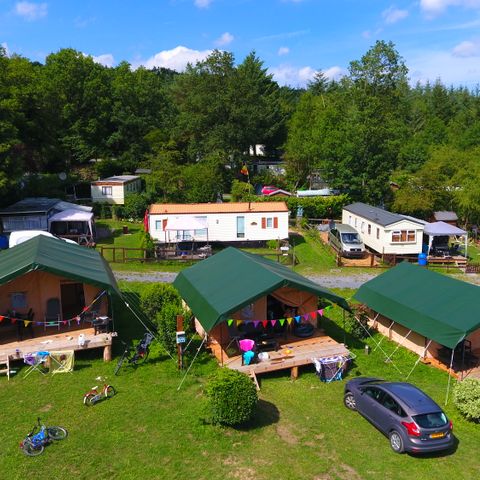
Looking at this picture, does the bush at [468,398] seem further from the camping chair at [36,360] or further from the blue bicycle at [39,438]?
the camping chair at [36,360]

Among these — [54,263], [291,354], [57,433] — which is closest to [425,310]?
[291,354]

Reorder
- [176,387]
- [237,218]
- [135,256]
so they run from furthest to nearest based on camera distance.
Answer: [237,218], [135,256], [176,387]

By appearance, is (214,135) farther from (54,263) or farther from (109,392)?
(109,392)

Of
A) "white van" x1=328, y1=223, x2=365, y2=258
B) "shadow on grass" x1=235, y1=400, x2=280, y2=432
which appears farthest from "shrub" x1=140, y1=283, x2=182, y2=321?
"white van" x1=328, y1=223, x2=365, y2=258

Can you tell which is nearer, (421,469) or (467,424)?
(421,469)

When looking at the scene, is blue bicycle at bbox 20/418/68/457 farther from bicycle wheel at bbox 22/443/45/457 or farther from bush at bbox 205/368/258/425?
bush at bbox 205/368/258/425

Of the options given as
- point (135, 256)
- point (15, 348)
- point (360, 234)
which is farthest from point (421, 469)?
point (360, 234)

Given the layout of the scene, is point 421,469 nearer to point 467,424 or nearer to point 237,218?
point 467,424

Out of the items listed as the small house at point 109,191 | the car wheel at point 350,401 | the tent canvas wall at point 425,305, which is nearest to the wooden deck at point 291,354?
the car wheel at point 350,401
